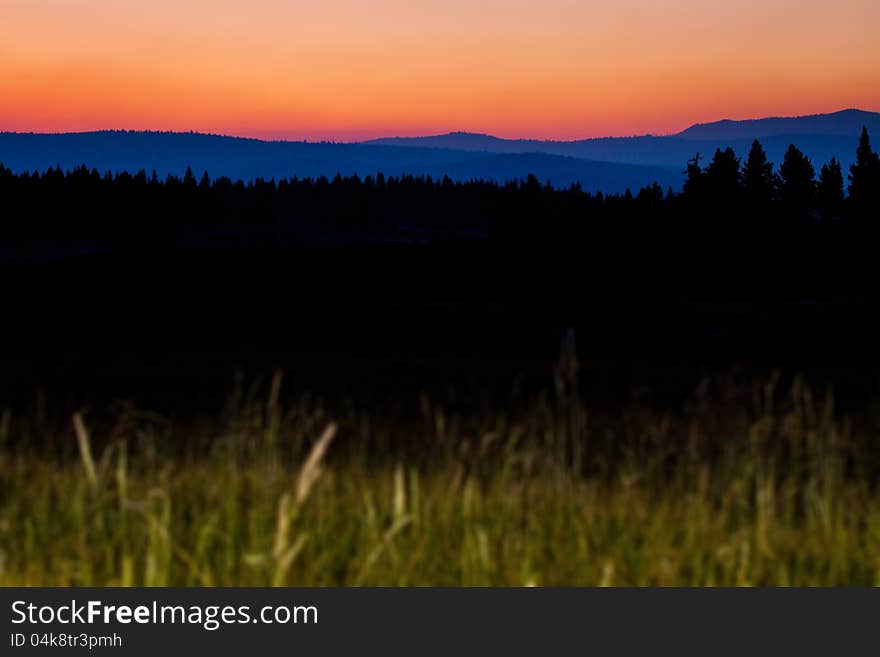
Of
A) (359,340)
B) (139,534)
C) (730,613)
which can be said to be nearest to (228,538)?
(139,534)

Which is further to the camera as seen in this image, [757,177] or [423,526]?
[757,177]

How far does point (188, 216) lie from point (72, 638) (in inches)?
4842

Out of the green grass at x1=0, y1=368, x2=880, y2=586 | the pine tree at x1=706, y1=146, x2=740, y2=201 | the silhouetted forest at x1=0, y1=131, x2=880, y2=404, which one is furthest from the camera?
the pine tree at x1=706, y1=146, x2=740, y2=201

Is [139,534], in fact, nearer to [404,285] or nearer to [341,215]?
[404,285]

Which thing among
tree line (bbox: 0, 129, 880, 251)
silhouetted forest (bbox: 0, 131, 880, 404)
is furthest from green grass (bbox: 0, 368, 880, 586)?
tree line (bbox: 0, 129, 880, 251)

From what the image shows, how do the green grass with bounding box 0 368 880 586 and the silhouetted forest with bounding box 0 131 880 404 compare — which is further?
the silhouetted forest with bounding box 0 131 880 404

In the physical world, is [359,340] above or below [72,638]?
below

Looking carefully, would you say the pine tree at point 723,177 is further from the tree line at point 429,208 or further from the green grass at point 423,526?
the green grass at point 423,526

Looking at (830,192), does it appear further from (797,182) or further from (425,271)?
(425,271)

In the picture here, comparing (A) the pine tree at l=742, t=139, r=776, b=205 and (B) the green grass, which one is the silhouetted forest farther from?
(B) the green grass

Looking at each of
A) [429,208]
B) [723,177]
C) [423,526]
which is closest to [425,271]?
[723,177]

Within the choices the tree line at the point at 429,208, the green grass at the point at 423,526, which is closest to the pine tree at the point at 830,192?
the tree line at the point at 429,208

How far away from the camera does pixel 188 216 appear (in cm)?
12356

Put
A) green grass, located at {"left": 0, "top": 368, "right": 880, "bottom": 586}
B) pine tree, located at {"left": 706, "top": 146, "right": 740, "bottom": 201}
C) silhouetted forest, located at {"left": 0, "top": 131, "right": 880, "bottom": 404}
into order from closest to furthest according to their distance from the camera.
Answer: green grass, located at {"left": 0, "top": 368, "right": 880, "bottom": 586}, silhouetted forest, located at {"left": 0, "top": 131, "right": 880, "bottom": 404}, pine tree, located at {"left": 706, "top": 146, "right": 740, "bottom": 201}
